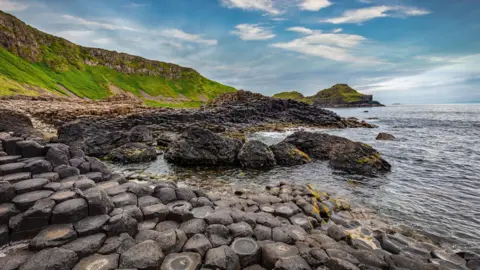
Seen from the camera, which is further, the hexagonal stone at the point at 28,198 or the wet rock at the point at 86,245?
the hexagonal stone at the point at 28,198

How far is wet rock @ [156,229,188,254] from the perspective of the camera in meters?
6.28

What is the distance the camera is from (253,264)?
245 inches

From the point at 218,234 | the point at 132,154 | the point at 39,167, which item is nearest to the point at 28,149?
the point at 39,167

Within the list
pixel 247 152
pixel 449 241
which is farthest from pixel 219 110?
pixel 449 241

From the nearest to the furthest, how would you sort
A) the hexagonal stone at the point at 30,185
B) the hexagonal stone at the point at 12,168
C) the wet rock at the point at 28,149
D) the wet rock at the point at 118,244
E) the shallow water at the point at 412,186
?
1. the wet rock at the point at 118,244
2. the hexagonal stone at the point at 30,185
3. the hexagonal stone at the point at 12,168
4. the shallow water at the point at 412,186
5. the wet rock at the point at 28,149

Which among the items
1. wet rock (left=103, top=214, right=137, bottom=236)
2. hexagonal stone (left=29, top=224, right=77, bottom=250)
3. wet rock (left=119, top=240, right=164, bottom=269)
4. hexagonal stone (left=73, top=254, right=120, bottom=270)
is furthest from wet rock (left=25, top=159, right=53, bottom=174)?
wet rock (left=119, top=240, right=164, bottom=269)

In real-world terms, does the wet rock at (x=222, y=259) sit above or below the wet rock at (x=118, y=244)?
below

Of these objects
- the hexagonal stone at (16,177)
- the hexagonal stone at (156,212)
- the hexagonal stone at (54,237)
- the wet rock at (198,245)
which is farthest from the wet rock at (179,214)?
the hexagonal stone at (16,177)

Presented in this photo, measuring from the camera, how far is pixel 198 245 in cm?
635

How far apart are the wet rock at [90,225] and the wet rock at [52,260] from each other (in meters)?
0.68

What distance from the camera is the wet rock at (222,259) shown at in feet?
18.9

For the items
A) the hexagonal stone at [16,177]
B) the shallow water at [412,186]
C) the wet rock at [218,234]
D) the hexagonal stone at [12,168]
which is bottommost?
the shallow water at [412,186]

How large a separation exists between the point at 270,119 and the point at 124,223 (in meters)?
Answer: 55.5

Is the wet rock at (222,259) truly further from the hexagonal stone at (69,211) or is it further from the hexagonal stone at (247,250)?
the hexagonal stone at (69,211)
